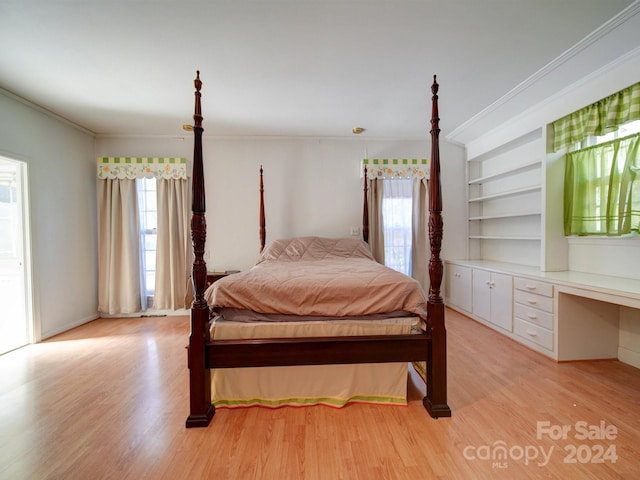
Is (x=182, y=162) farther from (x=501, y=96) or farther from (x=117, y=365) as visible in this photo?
(x=501, y=96)

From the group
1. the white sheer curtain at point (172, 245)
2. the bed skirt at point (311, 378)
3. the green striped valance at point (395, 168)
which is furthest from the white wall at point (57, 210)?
the green striped valance at point (395, 168)

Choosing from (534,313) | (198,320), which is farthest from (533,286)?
(198,320)

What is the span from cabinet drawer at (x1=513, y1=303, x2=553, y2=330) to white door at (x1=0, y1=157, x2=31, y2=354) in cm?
472

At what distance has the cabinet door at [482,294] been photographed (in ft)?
9.20

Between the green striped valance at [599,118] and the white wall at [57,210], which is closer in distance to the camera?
the green striped valance at [599,118]

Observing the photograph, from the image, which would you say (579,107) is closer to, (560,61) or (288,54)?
(560,61)

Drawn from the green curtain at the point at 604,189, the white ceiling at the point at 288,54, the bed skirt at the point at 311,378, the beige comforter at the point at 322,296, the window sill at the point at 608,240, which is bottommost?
the bed skirt at the point at 311,378

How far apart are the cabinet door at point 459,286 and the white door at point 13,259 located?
4709mm

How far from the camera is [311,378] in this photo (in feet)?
5.34

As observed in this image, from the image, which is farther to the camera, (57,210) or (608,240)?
(57,210)

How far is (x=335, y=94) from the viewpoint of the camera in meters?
2.46

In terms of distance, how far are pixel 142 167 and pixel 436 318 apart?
374 centimetres

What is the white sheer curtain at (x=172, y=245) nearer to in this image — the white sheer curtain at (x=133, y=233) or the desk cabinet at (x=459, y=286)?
the white sheer curtain at (x=133, y=233)

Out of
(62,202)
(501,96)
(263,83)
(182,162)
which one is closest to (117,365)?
(62,202)
